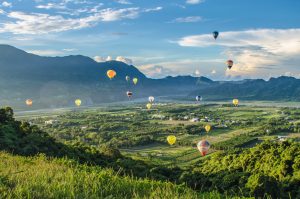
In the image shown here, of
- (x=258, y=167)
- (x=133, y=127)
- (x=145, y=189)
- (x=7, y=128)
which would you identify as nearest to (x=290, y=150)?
(x=258, y=167)

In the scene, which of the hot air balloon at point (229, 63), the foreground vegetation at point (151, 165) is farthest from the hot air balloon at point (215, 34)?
the foreground vegetation at point (151, 165)

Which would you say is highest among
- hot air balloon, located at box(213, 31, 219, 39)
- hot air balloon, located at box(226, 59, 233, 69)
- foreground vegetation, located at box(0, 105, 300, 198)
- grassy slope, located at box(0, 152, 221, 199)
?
hot air balloon, located at box(213, 31, 219, 39)

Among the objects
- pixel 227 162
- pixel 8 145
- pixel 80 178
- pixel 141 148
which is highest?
pixel 80 178

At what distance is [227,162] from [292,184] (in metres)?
21.5

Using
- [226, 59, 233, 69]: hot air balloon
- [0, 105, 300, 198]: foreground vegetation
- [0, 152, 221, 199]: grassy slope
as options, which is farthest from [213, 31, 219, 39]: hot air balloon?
[0, 152, 221, 199]: grassy slope

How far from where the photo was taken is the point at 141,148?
136000 mm

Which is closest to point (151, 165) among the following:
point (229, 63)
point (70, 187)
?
point (70, 187)

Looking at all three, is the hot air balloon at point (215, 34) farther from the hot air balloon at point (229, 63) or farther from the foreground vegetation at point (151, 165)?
the foreground vegetation at point (151, 165)

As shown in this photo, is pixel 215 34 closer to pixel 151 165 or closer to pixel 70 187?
pixel 151 165

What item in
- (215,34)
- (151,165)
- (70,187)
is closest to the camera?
(70,187)

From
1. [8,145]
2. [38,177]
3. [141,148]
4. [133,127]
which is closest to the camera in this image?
[38,177]

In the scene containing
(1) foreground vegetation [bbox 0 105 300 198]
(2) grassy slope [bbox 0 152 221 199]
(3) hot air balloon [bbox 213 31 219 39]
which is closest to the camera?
(2) grassy slope [bbox 0 152 221 199]

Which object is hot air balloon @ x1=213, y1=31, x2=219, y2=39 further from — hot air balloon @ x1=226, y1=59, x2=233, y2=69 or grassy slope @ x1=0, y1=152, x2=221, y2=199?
grassy slope @ x1=0, y1=152, x2=221, y2=199

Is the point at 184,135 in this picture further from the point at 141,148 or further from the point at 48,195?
the point at 48,195
